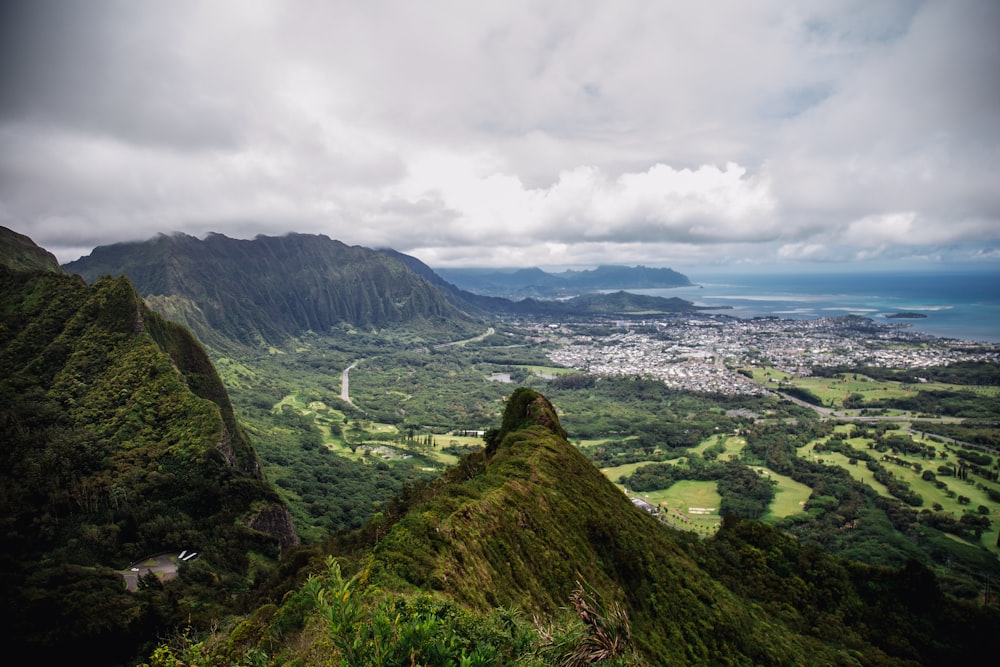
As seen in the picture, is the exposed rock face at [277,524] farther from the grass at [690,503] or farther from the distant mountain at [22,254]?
the distant mountain at [22,254]

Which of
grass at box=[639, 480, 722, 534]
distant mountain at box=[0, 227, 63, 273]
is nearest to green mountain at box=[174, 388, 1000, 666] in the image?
grass at box=[639, 480, 722, 534]

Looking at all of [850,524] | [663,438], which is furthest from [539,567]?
[663,438]

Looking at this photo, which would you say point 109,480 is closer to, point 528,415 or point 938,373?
point 528,415

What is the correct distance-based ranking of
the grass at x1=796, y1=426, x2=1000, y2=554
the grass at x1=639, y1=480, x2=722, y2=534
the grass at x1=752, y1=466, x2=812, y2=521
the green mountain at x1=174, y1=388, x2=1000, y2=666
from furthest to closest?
the grass at x1=752, y1=466, x2=812, y2=521 < the grass at x1=796, y1=426, x2=1000, y2=554 < the grass at x1=639, y1=480, x2=722, y2=534 < the green mountain at x1=174, y1=388, x2=1000, y2=666

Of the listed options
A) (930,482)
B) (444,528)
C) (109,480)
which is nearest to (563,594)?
(444,528)

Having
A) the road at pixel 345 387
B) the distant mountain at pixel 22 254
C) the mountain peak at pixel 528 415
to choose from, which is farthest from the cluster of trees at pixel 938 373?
the distant mountain at pixel 22 254

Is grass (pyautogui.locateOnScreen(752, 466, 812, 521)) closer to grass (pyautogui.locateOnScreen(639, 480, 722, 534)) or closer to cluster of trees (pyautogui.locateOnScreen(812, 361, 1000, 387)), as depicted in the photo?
grass (pyautogui.locateOnScreen(639, 480, 722, 534))
